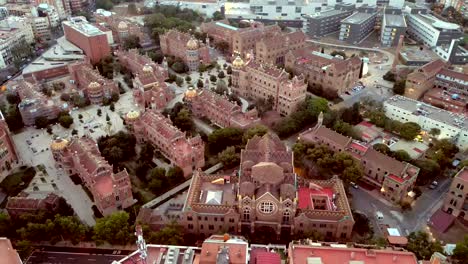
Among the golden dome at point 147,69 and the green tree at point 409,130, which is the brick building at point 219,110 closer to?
the golden dome at point 147,69

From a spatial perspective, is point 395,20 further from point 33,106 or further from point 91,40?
point 33,106

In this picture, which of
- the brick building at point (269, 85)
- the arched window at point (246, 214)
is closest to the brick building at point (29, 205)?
the arched window at point (246, 214)

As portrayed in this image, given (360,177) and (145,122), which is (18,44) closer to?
(145,122)

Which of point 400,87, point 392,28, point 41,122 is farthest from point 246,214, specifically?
point 392,28

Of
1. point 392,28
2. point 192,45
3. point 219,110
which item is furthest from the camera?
point 392,28

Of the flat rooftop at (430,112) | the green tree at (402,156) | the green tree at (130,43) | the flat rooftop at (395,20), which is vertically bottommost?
the green tree at (402,156)

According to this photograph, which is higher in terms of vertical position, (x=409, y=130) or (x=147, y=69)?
(x=147, y=69)

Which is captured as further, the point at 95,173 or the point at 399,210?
the point at 399,210
